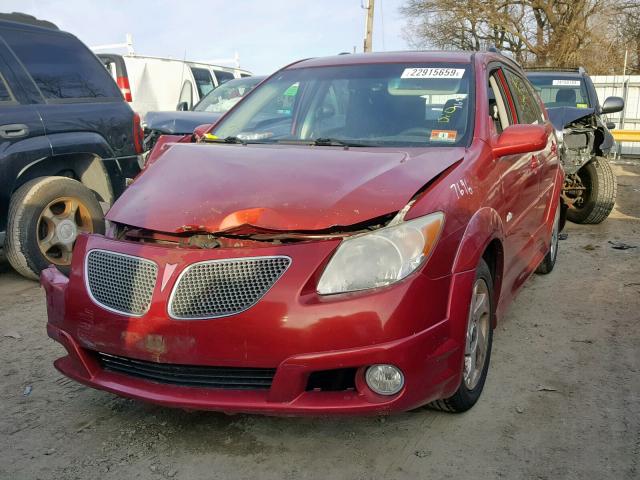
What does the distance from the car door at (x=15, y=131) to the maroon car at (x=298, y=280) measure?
2.06 meters

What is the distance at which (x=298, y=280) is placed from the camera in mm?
2490

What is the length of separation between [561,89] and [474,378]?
7.65 meters

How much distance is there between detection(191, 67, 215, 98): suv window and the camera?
1310cm

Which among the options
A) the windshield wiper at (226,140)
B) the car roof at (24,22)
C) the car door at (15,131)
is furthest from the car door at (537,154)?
the car roof at (24,22)

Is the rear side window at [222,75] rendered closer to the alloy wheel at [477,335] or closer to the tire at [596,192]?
the tire at [596,192]

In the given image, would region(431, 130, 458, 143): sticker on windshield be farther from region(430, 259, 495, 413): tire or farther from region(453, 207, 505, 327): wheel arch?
region(430, 259, 495, 413): tire

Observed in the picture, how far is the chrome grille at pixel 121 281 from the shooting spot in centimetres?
266

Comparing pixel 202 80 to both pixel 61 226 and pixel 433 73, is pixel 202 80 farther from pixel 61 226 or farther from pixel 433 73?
pixel 433 73

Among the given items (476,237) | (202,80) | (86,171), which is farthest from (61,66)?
(202,80)

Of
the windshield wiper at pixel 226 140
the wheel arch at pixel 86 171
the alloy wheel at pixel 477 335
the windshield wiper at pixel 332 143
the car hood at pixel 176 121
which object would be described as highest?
the windshield wiper at pixel 332 143

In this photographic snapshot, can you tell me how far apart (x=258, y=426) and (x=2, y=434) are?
3.70 ft

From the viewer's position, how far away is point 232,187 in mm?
2924

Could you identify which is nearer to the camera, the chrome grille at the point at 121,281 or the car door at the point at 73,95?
the chrome grille at the point at 121,281

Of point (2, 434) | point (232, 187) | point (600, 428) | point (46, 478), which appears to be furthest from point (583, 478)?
point (2, 434)
